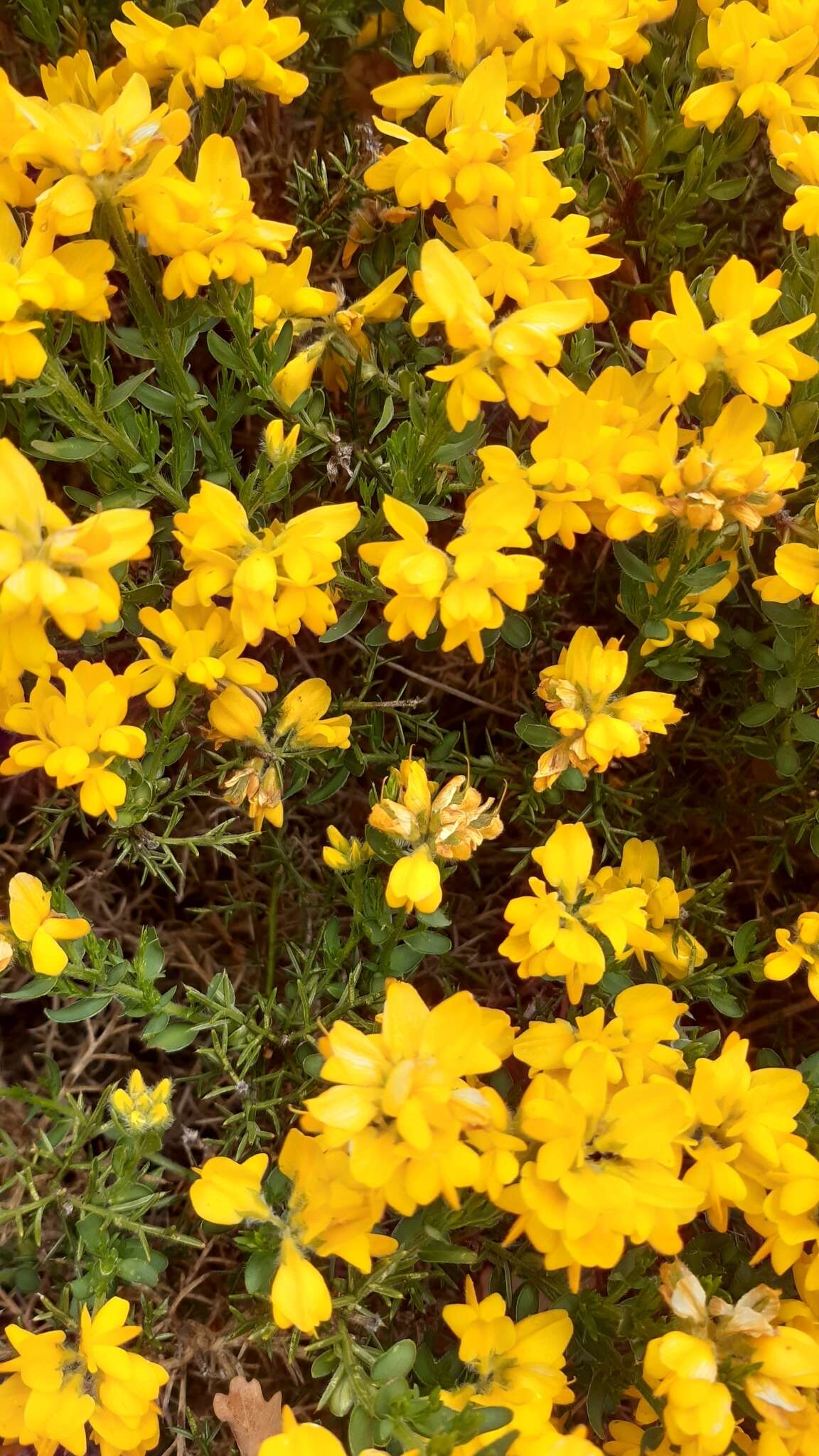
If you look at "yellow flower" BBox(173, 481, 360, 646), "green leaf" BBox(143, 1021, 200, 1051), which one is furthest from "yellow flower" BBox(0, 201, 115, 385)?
"green leaf" BBox(143, 1021, 200, 1051)

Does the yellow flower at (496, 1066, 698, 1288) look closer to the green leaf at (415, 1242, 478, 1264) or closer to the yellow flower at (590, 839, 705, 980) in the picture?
the green leaf at (415, 1242, 478, 1264)

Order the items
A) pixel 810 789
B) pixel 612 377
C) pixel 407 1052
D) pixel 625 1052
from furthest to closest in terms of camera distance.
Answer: pixel 810 789
pixel 612 377
pixel 625 1052
pixel 407 1052

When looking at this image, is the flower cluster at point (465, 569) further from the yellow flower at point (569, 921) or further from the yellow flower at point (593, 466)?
the yellow flower at point (569, 921)

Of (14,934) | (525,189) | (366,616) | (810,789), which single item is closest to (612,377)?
(525,189)

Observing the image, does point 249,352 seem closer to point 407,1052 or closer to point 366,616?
point 366,616

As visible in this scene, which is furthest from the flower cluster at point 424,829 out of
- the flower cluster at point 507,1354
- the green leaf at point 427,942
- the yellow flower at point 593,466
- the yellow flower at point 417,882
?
the flower cluster at point 507,1354

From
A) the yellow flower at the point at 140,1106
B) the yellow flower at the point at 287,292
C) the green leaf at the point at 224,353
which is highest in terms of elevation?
the yellow flower at the point at 287,292

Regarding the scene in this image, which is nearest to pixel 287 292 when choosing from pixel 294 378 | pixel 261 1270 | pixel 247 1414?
pixel 294 378
